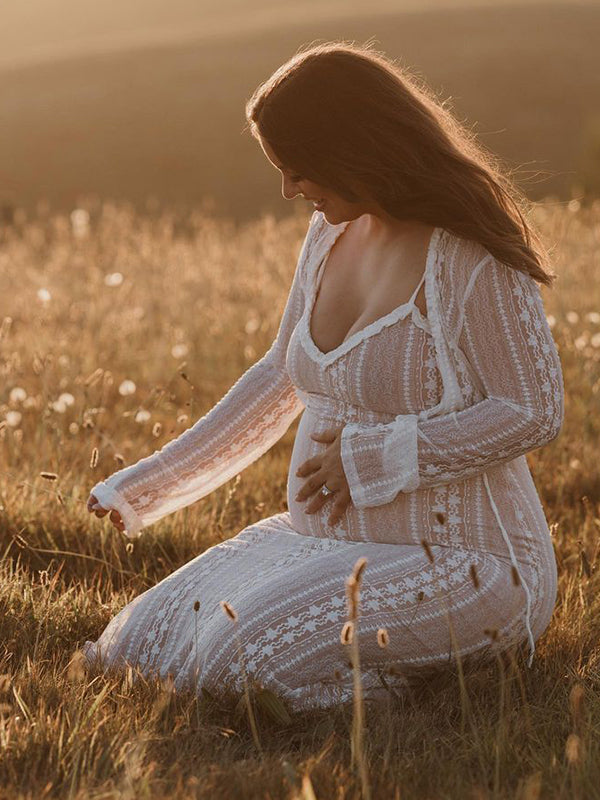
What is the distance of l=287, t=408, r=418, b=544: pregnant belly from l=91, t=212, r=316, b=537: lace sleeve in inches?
10.4

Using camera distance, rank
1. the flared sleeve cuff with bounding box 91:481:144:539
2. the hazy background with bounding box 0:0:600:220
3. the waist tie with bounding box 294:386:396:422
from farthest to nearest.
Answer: the hazy background with bounding box 0:0:600:220 → the flared sleeve cuff with bounding box 91:481:144:539 → the waist tie with bounding box 294:386:396:422

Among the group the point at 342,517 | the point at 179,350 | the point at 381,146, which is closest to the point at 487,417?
the point at 342,517

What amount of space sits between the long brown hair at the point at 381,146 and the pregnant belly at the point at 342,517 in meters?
0.67

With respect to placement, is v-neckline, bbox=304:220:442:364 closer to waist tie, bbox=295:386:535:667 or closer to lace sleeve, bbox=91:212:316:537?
waist tie, bbox=295:386:535:667

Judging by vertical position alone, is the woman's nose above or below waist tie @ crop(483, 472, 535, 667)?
above

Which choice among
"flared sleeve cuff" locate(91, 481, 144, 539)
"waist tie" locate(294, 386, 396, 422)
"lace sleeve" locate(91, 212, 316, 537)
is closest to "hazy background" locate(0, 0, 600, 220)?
"lace sleeve" locate(91, 212, 316, 537)

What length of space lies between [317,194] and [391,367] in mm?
515

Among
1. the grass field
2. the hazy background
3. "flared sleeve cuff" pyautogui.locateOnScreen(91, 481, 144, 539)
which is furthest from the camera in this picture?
the hazy background

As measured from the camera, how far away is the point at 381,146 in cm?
302

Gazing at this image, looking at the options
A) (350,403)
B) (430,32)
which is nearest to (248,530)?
(350,403)

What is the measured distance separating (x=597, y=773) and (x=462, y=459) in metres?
0.92

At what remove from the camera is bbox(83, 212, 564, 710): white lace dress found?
2994 millimetres

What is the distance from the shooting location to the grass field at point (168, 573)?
2414mm

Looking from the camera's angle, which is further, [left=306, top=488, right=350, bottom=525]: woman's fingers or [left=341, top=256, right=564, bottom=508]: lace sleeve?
[left=306, top=488, right=350, bottom=525]: woman's fingers
